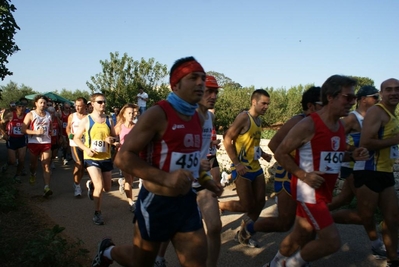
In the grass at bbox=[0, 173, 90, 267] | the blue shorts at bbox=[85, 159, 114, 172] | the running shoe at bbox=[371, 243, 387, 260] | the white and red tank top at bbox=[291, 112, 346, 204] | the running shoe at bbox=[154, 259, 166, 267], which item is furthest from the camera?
the blue shorts at bbox=[85, 159, 114, 172]

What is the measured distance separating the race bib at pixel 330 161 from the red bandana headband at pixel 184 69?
1482 mm

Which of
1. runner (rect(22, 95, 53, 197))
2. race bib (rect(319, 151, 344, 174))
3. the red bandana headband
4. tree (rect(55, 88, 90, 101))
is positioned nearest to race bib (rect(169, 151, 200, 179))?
the red bandana headband

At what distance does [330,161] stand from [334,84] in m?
0.75

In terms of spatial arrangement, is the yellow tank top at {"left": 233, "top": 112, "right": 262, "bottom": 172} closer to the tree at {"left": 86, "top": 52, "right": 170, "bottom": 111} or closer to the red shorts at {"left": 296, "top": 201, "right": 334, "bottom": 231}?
the red shorts at {"left": 296, "top": 201, "right": 334, "bottom": 231}

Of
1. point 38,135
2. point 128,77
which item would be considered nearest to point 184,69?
point 38,135

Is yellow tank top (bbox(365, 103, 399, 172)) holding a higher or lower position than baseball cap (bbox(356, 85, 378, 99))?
lower

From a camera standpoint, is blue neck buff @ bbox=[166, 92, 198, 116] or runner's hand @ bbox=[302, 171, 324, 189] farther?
runner's hand @ bbox=[302, 171, 324, 189]

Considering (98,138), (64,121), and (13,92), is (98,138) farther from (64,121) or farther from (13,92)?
(13,92)

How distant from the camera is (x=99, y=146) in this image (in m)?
6.32

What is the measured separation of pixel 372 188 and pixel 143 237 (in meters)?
2.90

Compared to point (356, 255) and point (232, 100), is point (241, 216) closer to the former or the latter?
point (356, 255)

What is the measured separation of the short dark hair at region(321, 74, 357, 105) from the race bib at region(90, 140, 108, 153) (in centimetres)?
398

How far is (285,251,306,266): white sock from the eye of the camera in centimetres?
353

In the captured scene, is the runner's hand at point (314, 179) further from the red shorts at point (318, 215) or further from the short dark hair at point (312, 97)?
the short dark hair at point (312, 97)
